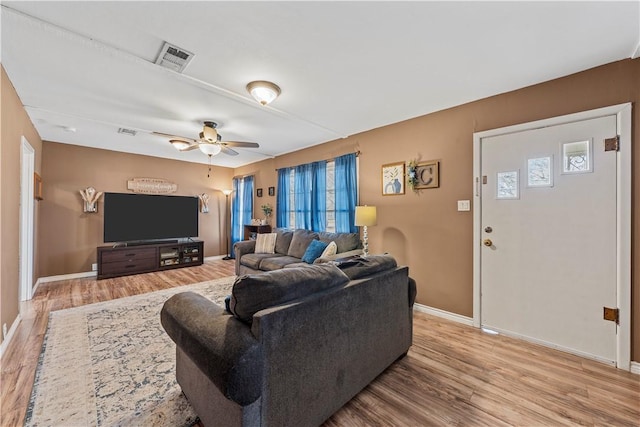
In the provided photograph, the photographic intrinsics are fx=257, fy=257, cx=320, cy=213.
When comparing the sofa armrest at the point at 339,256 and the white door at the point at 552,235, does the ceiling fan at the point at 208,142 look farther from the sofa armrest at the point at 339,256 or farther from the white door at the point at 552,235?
the white door at the point at 552,235

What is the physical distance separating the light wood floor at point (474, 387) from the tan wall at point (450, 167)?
501mm

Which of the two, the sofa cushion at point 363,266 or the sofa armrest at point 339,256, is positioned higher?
the sofa cushion at point 363,266

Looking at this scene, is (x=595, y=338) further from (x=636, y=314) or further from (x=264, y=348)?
(x=264, y=348)

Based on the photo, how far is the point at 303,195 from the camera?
5090 mm

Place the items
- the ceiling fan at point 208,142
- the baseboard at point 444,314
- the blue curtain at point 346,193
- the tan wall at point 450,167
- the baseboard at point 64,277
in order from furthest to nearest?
the baseboard at point 64,277
the blue curtain at point 346,193
the ceiling fan at point 208,142
the baseboard at point 444,314
the tan wall at point 450,167

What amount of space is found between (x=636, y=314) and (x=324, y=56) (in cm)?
332

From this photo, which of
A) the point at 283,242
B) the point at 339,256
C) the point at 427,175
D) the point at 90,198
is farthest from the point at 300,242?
the point at 90,198

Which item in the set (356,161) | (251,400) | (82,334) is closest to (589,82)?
(356,161)

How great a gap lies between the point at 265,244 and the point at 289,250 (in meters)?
0.52

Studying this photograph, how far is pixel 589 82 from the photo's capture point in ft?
7.51

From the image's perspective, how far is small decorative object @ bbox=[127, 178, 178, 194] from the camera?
566 cm

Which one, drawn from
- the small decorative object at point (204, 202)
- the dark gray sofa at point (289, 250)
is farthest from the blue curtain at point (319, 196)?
the small decorative object at point (204, 202)

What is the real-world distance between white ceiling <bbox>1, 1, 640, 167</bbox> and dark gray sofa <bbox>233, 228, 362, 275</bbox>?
73.4 inches

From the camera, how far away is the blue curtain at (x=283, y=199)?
550cm
